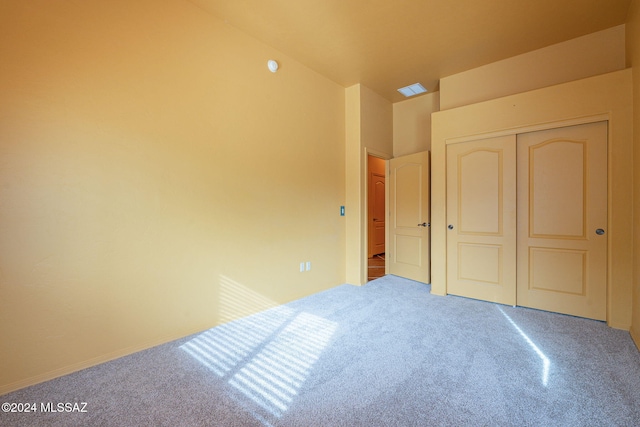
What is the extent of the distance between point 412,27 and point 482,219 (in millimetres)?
2417

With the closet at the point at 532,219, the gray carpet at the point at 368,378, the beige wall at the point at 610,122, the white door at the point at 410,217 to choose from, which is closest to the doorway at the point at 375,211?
the white door at the point at 410,217

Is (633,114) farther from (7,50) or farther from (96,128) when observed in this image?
(7,50)

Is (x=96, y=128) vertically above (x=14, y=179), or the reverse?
(x=96, y=128)

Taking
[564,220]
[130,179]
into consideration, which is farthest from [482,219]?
[130,179]

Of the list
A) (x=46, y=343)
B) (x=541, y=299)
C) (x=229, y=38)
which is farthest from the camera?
(x=541, y=299)

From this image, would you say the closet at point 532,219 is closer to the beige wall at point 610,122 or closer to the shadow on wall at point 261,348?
the beige wall at point 610,122

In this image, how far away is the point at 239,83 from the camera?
9.99 ft

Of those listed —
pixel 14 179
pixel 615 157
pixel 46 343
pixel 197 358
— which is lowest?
pixel 197 358

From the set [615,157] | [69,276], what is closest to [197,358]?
[69,276]

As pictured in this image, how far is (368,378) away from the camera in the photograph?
1948 millimetres

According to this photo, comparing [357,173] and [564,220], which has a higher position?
[357,173]

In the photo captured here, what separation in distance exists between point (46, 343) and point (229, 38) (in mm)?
3094

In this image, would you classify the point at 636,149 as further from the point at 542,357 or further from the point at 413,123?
the point at 413,123

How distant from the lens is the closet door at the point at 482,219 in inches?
133
